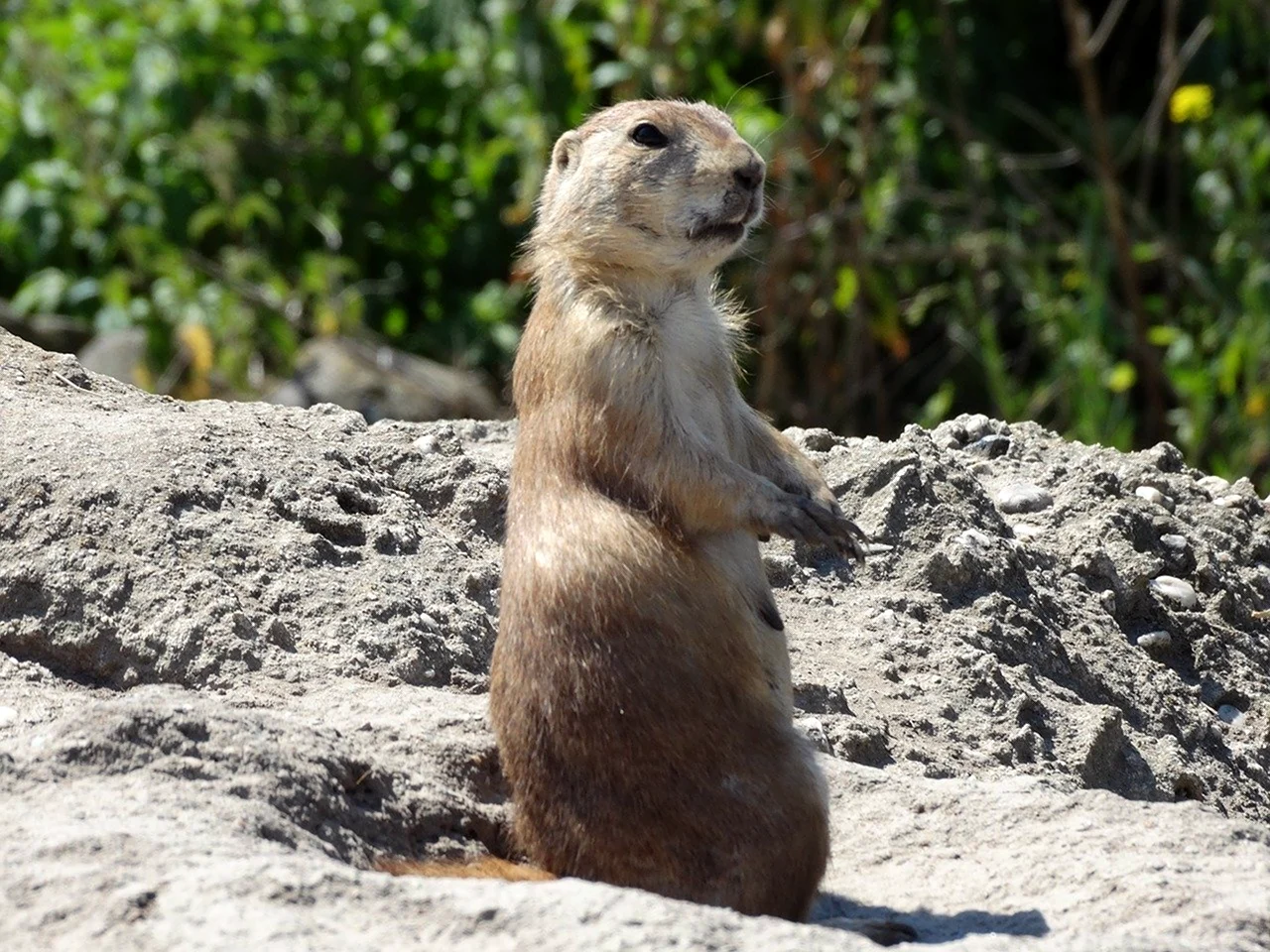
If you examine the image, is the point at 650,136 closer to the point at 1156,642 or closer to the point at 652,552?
the point at 652,552

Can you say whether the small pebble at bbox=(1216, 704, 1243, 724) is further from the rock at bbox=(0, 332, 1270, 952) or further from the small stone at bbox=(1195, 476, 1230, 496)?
the small stone at bbox=(1195, 476, 1230, 496)

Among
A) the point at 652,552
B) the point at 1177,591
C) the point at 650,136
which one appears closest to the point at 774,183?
the point at 1177,591

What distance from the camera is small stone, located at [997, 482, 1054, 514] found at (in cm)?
589

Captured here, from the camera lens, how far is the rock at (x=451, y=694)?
10.4 feet

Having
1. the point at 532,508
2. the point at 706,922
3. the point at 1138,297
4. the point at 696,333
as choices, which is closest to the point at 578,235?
the point at 696,333

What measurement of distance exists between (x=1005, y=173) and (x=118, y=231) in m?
5.09

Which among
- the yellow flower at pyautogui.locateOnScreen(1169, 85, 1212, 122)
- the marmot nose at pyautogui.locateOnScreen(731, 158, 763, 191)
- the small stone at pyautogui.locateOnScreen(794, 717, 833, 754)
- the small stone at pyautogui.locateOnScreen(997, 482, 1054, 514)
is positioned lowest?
the small stone at pyautogui.locateOnScreen(794, 717, 833, 754)

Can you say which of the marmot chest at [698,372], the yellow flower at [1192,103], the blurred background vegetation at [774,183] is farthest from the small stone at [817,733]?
the yellow flower at [1192,103]

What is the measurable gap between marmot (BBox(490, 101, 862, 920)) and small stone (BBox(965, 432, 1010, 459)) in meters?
1.69

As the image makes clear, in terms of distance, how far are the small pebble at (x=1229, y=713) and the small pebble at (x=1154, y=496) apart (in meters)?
0.80

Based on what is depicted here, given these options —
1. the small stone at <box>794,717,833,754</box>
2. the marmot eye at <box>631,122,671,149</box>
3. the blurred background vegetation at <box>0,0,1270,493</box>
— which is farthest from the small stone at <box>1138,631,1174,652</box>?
the blurred background vegetation at <box>0,0,1270,493</box>

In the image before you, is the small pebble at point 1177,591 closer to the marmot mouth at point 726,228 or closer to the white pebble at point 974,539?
the white pebble at point 974,539

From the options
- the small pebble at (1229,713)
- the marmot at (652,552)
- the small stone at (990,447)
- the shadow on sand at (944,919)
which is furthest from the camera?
the small stone at (990,447)

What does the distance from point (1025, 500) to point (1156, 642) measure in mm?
672
